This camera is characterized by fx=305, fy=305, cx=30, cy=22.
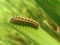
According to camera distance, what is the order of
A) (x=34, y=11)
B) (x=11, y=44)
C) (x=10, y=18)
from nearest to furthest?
(x=11, y=44) → (x=10, y=18) → (x=34, y=11)

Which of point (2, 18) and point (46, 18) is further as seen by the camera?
point (46, 18)

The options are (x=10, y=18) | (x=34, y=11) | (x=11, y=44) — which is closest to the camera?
(x=11, y=44)

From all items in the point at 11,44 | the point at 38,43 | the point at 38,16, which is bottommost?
the point at 11,44

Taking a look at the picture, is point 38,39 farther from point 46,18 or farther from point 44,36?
point 46,18

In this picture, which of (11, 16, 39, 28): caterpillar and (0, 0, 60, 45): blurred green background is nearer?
(0, 0, 60, 45): blurred green background

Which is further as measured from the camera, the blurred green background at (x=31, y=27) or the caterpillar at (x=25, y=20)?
the caterpillar at (x=25, y=20)

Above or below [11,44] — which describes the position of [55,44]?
above

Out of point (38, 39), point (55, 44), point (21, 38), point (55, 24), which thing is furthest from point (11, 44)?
point (55, 24)
